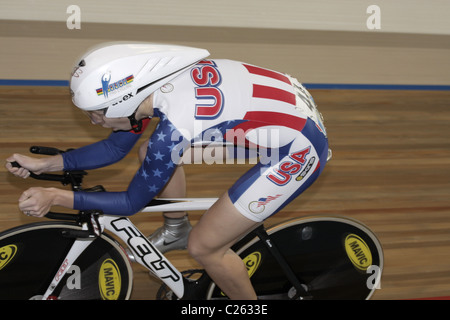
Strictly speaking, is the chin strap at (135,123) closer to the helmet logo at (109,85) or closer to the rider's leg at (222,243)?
the helmet logo at (109,85)

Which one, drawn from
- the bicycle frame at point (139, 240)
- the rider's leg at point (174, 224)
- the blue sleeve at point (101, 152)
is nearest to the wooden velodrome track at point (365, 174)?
the rider's leg at point (174, 224)

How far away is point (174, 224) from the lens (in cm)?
272

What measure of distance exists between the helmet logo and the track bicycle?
436mm

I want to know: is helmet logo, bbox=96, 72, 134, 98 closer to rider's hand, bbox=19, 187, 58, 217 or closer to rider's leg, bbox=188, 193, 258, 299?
rider's hand, bbox=19, 187, 58, 217

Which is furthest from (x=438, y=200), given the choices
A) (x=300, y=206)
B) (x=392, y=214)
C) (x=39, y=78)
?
(x=39, y=78)

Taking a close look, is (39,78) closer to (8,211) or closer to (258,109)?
(8,211)

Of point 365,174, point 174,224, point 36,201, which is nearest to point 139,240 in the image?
point 174,224

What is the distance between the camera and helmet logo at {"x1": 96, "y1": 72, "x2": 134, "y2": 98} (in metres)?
1.97

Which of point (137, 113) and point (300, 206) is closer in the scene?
point (137, 113)

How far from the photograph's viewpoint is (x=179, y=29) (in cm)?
520

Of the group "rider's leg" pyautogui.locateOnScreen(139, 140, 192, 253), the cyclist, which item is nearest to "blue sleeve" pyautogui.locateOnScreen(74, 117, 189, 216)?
the cyclist

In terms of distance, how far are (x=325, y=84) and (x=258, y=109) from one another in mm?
3526

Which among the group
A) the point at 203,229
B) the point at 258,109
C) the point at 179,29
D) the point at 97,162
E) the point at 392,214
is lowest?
the point at 392,214

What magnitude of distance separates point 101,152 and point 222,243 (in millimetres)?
638
